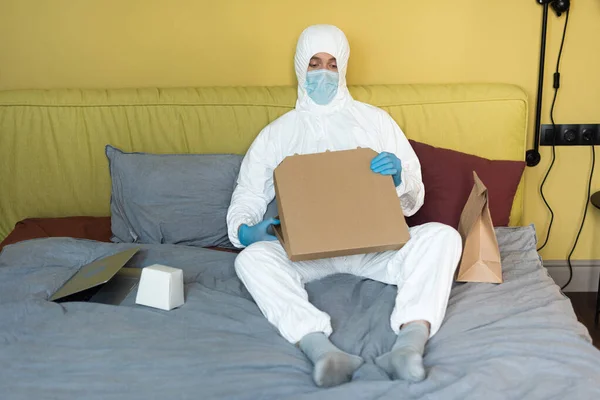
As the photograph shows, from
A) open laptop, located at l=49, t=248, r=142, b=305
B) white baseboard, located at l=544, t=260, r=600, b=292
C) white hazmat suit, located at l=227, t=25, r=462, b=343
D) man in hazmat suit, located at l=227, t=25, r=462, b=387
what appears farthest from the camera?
white baseboard, located at l=544, t=260, r=600, b=292

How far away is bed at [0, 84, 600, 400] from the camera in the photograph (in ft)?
4.54

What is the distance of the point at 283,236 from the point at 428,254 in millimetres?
381

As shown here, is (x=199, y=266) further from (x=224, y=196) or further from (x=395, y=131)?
(x=395, y=131)

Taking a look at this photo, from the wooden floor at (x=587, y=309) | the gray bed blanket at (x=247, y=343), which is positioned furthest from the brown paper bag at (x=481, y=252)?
the wooden floor at (x=587, y=309)

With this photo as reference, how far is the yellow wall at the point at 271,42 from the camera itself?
8.04 feet

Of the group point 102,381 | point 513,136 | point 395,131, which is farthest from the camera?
point 513,136

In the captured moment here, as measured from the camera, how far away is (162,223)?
2158 mm

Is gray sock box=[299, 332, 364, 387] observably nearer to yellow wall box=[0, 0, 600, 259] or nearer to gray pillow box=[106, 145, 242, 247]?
gray pillow box=[106, 145, 242, 247]

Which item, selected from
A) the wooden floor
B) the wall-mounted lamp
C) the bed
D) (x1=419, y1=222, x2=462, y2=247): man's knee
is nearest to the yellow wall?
the wall-mounted lamp

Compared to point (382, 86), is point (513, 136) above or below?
below

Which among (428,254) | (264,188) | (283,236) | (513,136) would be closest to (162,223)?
(264,188)

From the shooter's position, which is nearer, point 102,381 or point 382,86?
point 102,381

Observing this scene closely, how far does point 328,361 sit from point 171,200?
0.96 m

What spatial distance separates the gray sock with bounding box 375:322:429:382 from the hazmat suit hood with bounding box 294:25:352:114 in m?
0.84
